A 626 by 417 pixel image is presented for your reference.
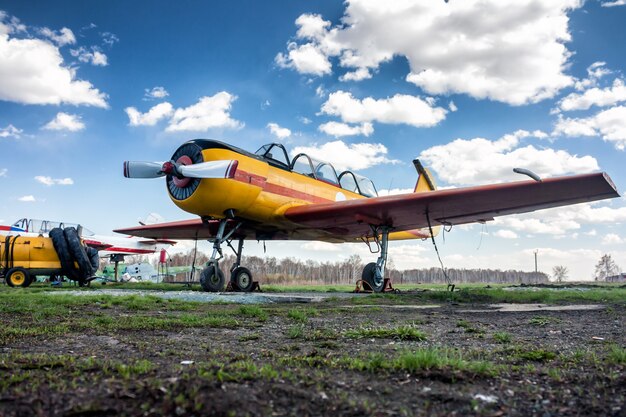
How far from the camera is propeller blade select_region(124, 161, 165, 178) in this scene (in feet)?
42.0

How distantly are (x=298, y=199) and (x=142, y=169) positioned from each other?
4.72 m

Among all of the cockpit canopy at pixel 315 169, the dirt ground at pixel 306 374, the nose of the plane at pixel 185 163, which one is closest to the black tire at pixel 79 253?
the nose of the plane at pixel 185 163

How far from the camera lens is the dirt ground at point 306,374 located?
2207mm

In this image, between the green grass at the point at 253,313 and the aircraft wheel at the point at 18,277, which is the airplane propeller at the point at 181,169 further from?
the aircraft wheel at the point at 18,277

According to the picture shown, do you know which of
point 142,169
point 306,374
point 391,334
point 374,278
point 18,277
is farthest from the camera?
point 18,277

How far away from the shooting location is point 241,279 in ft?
44.1

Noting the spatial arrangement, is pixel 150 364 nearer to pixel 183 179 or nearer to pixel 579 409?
pixel 579 409

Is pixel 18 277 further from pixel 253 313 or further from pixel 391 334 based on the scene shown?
pixel 391 334

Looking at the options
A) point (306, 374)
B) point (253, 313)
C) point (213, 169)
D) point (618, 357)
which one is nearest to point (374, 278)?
point (213, 169)

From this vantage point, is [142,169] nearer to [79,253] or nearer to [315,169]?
[315,169]

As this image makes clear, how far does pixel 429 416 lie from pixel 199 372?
52.4 inches

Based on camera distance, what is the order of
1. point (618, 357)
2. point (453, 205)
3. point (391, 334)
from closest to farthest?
point (618, 357), point (391, 334), point (453, 205)

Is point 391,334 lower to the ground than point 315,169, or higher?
lower

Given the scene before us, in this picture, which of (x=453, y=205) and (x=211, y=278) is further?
(x=453, y=205)
